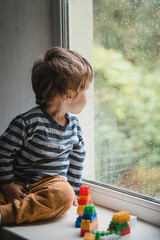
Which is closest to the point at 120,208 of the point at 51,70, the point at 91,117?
the point at 91,117

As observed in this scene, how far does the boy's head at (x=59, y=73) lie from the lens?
1288mm

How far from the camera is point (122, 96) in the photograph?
1383mm

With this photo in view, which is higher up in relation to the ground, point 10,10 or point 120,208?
point 10,10

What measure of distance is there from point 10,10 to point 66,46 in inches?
11.2

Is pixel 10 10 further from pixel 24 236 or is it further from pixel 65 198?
pixel 24 236

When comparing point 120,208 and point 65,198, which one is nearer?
point 65,198

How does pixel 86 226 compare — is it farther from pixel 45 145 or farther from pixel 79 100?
pixel 79 100

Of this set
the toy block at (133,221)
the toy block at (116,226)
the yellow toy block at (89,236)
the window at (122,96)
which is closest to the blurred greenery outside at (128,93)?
the window at (122,96)

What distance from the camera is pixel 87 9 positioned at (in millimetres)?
1515

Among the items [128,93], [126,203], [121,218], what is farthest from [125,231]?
[128,93]

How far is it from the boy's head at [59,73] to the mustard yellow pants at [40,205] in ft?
1.08

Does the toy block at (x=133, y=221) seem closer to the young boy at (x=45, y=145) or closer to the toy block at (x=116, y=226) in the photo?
the toy block at (x=116, y=226)

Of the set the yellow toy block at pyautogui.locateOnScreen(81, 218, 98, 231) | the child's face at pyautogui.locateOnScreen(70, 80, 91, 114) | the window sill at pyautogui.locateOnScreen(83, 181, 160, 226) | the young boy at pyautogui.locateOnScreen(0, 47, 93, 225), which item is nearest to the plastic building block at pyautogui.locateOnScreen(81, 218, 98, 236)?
the yellow toy block at pyautogui.locateOnScreen(81, 218, 98, 231)

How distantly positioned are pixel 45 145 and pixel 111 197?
13.6 inches
